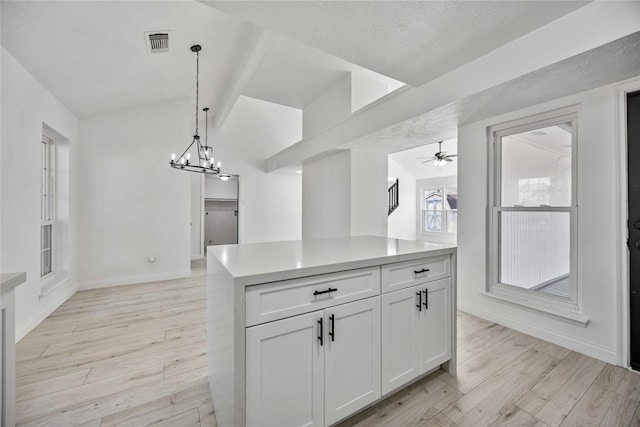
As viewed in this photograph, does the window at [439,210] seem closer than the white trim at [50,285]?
No

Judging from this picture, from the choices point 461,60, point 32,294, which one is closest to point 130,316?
point 32,294

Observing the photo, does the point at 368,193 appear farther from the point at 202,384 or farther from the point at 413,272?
the point at 202,384

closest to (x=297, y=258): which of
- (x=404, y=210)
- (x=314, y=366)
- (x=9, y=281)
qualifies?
(x=314, y=366)

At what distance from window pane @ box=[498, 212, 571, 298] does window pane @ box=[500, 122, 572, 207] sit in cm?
15

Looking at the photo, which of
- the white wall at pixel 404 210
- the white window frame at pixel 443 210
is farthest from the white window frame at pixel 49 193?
the white window frame at pixel 443 210

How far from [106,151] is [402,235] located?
7.41 meters

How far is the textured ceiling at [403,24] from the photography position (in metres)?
1.45

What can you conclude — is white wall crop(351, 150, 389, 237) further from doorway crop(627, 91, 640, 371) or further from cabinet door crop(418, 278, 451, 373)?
doorway crop(627, 91, 640, 371)

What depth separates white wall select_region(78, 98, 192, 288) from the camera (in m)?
4.02

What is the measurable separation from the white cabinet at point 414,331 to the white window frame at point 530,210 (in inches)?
48.1

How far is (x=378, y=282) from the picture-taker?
1561 mm

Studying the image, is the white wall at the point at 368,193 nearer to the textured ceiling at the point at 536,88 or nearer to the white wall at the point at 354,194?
the white wall at the point at 354,194

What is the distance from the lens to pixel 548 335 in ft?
8.04

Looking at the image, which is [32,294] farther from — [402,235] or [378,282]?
[402,235]
